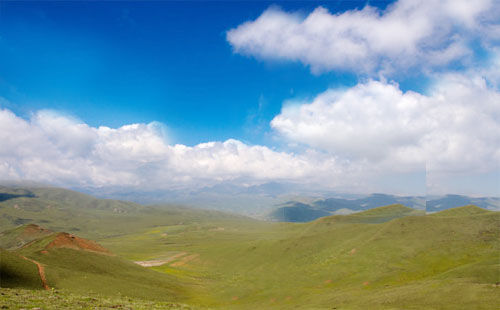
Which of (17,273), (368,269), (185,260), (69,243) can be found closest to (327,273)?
(368,269)

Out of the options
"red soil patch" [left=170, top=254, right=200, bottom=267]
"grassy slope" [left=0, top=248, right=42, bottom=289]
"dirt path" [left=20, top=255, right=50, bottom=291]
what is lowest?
"red soil patch" [left=170, top=254, right=200, bottom=267]

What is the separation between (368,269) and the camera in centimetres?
9288

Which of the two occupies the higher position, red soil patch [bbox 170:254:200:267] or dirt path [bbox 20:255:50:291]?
dirt path [bbox 20:255:50:291]

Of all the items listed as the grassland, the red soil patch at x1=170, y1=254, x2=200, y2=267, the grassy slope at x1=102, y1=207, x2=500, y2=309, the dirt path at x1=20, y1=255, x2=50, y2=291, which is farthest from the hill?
the red soil patch at x1=170, y1=254, x2=200, y2=267

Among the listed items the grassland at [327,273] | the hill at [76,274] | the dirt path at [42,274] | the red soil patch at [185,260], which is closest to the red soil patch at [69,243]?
the hill at [76,274]

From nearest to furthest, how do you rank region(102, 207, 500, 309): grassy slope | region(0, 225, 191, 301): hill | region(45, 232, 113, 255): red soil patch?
region(102, 207, 500, 309): grassy slope < region(0, 225, 191, 301): hill < region(45, 232, 113, 255): red soil patch

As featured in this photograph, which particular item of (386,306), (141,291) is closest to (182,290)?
(141,291)

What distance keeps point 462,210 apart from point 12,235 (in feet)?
1045

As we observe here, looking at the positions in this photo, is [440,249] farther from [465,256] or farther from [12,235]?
[12,235]

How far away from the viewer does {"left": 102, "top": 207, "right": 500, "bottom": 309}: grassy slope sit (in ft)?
175

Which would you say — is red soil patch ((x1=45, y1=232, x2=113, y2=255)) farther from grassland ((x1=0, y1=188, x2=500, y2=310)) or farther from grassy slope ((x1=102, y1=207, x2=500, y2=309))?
grassy slope ((x1=102, y1=207, x2=500, y2=309))

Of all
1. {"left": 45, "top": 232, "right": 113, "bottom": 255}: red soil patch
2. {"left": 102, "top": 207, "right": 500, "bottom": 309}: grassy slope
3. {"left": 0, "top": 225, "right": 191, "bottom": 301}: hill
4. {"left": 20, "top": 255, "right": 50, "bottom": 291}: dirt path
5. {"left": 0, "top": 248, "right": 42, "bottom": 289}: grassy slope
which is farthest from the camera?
{"left": 45, "top": 232, "right": 113, "bottom": 255}: red soil patch

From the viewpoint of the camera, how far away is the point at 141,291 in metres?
69.4

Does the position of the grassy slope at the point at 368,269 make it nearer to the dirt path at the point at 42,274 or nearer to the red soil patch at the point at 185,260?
the red soil patch at the point at 185,260
